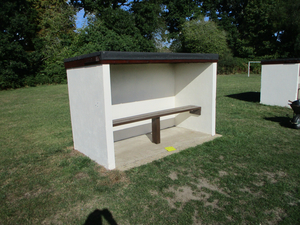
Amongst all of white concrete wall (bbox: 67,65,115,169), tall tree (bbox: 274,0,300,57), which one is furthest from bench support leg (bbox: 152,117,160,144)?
tall tree (bbox: 274,0,300,57)

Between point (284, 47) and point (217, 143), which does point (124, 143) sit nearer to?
point (217, 143)

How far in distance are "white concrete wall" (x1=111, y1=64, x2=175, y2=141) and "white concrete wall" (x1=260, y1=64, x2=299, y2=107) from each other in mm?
5213

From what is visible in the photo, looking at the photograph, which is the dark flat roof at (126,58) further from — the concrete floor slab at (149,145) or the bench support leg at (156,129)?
the concrete floor slab at (149,145)

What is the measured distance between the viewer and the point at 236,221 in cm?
309

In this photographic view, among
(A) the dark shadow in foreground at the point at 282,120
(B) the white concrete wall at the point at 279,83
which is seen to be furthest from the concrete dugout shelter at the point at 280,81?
(A) the dark shadow in foreground at the point at 282,120

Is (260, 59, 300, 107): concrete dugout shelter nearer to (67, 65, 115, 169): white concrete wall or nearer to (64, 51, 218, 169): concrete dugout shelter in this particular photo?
(64, 51, 218, 169): concrete dugout shelter

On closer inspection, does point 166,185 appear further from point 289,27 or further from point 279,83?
point 289,27

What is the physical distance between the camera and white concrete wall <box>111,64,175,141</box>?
6.06 metres

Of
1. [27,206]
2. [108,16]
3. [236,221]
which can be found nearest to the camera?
[236,221]

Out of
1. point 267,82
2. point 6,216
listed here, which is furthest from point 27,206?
point 267,82

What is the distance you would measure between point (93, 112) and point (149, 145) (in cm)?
178

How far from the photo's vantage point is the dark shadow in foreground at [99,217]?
3168 mm

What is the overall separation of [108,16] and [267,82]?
912 inches

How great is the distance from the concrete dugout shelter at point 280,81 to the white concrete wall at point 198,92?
16.4 ft
